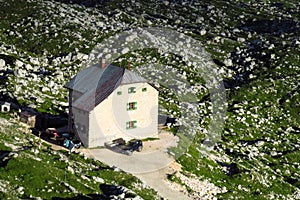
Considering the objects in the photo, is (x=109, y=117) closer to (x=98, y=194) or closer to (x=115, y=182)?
(x=115, y=182)

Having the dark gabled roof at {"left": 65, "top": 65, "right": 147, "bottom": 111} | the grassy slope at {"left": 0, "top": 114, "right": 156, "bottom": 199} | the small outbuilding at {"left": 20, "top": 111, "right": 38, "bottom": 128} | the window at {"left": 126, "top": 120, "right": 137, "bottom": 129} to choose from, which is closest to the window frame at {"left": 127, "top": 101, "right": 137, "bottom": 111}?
the window at {"left": 126, "top": 120, "right": 137, "bottom": 129}

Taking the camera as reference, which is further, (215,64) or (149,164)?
(215,64)

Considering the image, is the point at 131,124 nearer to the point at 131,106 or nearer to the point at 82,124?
the point at 131,106

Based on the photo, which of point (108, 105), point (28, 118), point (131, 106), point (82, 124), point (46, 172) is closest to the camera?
point (46, 172)

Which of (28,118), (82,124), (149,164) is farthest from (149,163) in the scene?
(28,118)

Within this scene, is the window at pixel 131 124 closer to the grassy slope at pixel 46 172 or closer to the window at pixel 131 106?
the window at pixel 131 106

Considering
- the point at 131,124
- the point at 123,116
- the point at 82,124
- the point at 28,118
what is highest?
the point at 123,116

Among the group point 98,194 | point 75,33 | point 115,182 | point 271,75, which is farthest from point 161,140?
point 75,33

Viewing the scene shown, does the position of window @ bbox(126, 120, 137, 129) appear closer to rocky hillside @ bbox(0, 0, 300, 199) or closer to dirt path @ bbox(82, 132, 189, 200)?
dirt path @ bbox(82, 132, 189, 200)
